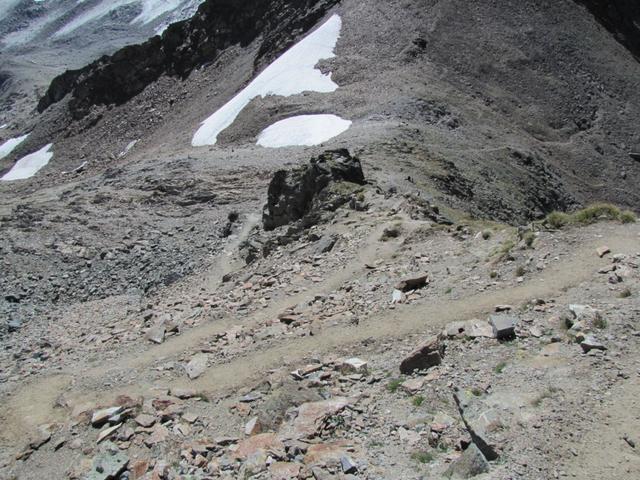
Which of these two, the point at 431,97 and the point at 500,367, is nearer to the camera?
the point at 500,367

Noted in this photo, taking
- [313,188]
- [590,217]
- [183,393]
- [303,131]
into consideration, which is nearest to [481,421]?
[183,393]

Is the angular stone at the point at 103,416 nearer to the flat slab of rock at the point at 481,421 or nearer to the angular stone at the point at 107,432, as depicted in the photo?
the angular stone at the point at 107,432

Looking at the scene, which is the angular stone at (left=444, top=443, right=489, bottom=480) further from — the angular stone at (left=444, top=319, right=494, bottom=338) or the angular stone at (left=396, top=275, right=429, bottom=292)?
the angular stone at (left=396, top=275, right=429, bottom=292)

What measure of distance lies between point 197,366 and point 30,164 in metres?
63.9

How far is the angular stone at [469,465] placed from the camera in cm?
905

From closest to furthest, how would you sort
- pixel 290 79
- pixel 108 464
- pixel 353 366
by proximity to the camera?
pixel 108 464, pixel 353 366, pixel 290 79

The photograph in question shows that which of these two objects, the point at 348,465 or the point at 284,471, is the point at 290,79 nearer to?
the point at 284,471

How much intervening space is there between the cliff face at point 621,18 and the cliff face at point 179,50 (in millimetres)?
33133

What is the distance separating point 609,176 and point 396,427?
41006 mm

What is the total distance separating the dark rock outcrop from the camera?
2536 centimetres

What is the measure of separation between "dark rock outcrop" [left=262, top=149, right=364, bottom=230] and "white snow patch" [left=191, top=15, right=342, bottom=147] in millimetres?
24006

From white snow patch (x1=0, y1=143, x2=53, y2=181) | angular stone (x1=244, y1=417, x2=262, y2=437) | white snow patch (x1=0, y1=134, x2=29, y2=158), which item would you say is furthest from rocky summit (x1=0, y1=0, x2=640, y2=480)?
white snow patch (x1=0, y1=134, x2=29, y2=158)

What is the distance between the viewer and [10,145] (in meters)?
79.7

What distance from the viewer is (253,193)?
38562mm
